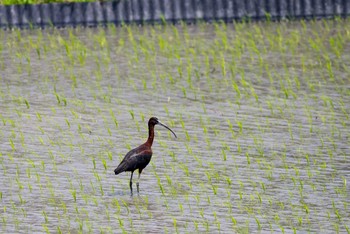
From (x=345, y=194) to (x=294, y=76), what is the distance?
9.13 metres

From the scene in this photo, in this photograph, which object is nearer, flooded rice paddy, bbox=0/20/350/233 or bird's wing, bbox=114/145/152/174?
flooded rice paddy, bbox=0/20/350/233

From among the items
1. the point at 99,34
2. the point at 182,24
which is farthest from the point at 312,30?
the point at 99,34

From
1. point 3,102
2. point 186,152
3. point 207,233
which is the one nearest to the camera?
point 207,233

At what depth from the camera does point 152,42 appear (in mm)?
26578

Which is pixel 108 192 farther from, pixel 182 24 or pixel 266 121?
pixel 182 24

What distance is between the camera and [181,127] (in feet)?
57.7

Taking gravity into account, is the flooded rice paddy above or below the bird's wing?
below

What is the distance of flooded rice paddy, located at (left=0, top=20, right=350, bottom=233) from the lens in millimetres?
12320

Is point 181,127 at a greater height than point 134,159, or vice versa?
point 134,159

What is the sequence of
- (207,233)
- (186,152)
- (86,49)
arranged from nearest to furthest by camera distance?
(207,233), (186,152), (86,49)

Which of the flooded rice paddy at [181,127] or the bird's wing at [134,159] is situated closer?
the flooded rice paddy at [181,127]

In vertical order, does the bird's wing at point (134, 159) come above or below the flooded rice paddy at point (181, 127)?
above

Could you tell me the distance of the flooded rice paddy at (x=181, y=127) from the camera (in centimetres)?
1232

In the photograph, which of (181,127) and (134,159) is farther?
(181,127)
